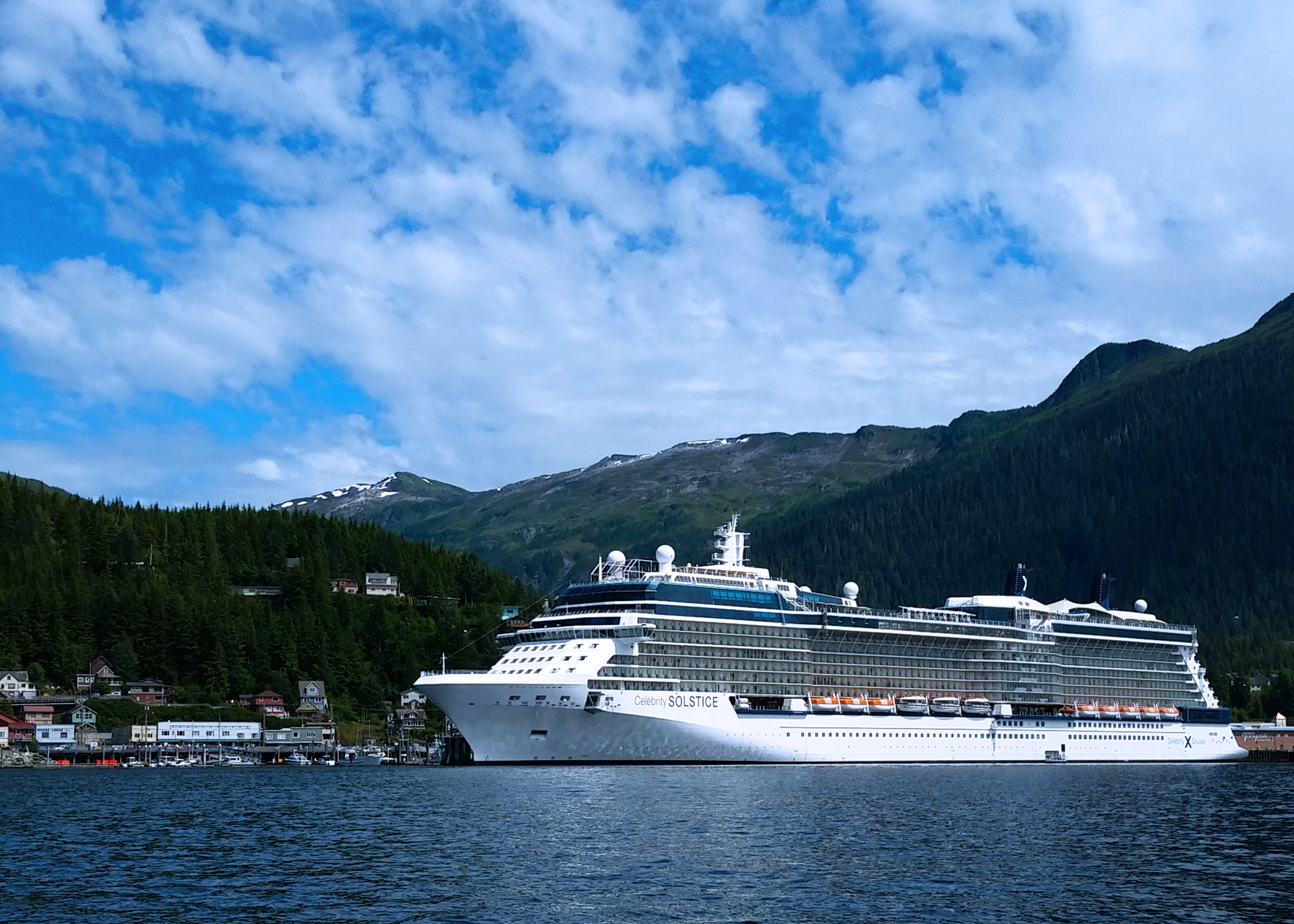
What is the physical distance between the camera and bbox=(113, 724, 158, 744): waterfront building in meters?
156

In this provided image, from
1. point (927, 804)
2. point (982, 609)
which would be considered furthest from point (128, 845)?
point (982, 609)

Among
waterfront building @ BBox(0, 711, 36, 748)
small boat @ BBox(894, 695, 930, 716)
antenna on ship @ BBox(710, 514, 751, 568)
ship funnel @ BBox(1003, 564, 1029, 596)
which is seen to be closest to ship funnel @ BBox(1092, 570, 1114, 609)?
ship funnel @ BBox(1003, 564, 1029, 596)

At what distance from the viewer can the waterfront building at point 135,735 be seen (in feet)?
512

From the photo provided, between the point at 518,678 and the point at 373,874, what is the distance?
5189 centimetres

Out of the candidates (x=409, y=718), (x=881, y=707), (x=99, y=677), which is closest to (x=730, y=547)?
(x=881, y=707)

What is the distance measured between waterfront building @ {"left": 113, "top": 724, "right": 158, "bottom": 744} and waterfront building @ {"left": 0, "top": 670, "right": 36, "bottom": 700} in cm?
1327

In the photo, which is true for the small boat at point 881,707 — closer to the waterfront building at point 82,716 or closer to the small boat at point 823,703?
the small boat at point 823,703

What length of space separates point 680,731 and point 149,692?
87.3 meters

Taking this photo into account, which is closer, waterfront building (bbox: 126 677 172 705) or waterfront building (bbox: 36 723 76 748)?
waterfront building (bbox: 36 723 76 748)

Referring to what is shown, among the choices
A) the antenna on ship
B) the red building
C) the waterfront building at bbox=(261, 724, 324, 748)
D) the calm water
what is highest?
the antenna on ship

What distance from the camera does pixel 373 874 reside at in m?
50.9

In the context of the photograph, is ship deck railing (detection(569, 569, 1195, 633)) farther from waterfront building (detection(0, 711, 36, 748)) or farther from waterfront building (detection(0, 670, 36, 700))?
waterfront building (detection(0, 670, 36, 700))

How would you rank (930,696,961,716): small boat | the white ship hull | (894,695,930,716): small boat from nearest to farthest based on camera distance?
the white ship hull
(894,695,930,716): small boat
(930,696,961,716): small boat

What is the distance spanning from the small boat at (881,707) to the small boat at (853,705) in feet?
1.53
